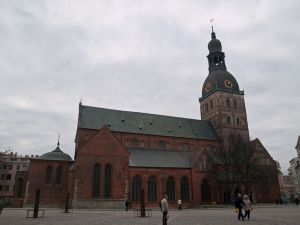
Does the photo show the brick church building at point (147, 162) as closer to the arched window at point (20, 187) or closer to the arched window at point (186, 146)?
the arched window at point (186, 146)

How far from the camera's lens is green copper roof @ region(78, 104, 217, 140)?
2237 inches

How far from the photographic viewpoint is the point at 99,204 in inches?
1775

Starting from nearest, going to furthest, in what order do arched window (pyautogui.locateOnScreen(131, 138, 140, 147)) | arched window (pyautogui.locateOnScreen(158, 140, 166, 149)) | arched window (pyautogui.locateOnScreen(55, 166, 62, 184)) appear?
arched window (pyautogui.locateOnScreen(55, 166, 62, 184)) → arched window (pyautogui.locateOnScreen(131, 138, 140, 147)) → arched window (pyautogui.locateOnScreen(158, 140, 166, 149))

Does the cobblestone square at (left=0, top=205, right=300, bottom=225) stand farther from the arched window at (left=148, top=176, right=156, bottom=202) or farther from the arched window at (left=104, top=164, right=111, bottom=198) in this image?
the arched window at (left=148, top=176, right=156, bottom=202)

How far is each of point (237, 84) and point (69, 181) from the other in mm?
47720

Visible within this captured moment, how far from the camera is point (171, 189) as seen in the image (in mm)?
51500

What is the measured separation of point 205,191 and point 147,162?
12364 millimetres

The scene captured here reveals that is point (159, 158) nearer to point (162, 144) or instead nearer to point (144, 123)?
point (162, 144)

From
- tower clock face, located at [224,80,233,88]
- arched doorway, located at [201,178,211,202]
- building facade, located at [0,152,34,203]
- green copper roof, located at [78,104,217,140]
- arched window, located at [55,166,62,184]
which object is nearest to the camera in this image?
arched window, located at [55,166,62,184]

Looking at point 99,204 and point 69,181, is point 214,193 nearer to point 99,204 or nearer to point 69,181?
point 99,204

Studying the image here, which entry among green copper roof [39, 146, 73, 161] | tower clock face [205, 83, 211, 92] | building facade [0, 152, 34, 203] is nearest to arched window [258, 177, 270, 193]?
tower clock face [205, 83, 211, 92]

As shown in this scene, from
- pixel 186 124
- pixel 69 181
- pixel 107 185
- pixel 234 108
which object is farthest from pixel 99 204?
pixel 234 108

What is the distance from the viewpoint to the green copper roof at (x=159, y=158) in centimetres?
5181

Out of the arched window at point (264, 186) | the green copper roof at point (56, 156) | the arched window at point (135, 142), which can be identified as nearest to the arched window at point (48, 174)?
the green copper roof at point (56, 156)
